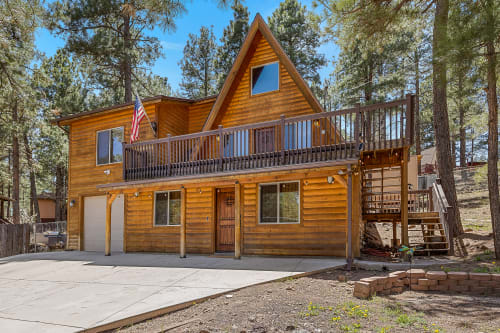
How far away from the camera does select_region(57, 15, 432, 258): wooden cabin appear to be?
913 centimetres

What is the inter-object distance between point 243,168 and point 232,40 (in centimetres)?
1713

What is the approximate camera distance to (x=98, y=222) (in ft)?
48.5

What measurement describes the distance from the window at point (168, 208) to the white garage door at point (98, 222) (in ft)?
6.03

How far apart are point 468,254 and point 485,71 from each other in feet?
14.2

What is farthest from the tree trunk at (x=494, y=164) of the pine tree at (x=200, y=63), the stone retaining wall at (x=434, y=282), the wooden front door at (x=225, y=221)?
the pine tree at (x=200, y=63)

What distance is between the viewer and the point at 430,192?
12.0 m

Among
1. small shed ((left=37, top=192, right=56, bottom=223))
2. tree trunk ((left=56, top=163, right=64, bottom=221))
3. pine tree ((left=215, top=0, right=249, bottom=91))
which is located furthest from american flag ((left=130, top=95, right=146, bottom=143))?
small shed ((left=37, top=192, right=56, bottom=223))

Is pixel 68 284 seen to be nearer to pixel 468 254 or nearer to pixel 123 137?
pixel 123 137

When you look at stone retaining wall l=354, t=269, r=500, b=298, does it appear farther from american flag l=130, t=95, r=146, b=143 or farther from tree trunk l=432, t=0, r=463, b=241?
american flag l=130, t=95, r=146, b=143

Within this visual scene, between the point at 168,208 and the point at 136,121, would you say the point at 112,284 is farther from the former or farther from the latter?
the point at 136,121

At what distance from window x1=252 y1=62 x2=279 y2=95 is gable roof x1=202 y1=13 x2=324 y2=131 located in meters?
0.44

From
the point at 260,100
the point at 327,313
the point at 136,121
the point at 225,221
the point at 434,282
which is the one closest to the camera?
the point at 327,313

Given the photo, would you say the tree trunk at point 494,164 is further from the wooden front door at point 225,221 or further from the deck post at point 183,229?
the deck post at point 183,229

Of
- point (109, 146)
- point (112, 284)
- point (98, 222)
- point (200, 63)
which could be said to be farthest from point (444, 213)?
point (200, 63)
